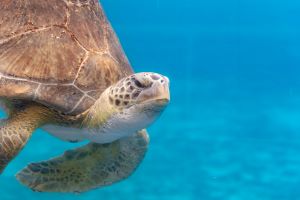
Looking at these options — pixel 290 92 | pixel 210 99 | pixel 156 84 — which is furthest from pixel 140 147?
pixel 290 92

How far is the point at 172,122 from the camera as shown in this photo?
11.2m

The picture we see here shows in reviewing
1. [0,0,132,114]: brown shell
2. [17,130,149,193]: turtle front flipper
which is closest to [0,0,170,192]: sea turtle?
[0,0,132,114]: brown shell

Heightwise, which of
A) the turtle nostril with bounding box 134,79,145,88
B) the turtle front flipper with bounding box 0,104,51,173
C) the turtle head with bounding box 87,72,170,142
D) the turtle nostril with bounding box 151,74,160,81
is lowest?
the turtle front flipper with bounding box 0,104,51,173

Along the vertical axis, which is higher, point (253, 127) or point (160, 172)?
point (253, 127)

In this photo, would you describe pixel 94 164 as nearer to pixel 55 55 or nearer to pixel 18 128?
pixel 18 128

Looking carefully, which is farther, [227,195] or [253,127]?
[253,127]

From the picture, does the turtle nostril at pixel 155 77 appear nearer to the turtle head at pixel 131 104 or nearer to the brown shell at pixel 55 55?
the turtle head at pixel 131 104

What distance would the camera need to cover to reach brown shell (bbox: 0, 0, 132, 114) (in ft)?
9.75

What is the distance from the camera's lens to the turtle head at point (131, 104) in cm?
265

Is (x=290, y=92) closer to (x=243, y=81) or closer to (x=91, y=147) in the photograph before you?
(x=243, y=81)

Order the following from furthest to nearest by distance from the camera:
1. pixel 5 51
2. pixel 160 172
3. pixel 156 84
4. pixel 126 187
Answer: pixel 160 172, pixel 126 187, pixel 5 51, pixel 156 84

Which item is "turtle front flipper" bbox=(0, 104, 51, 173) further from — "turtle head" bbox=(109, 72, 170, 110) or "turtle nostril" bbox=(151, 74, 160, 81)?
"turtle nostril" bbox=(151, 74, 160, 81)

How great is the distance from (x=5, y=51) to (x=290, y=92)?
1711cm

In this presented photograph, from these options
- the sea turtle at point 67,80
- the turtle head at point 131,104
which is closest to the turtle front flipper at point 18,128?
the sea turtle at point 67,80
